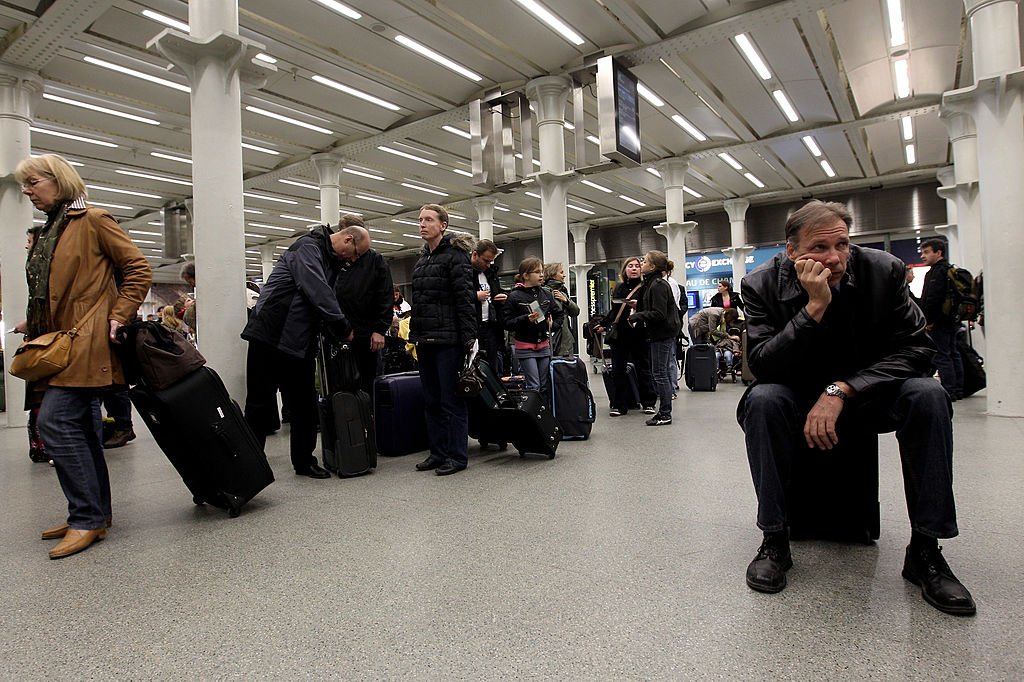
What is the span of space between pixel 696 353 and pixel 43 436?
9120 mm

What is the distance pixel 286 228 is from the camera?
2445 cm

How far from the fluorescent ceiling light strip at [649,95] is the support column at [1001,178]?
19.2 feet

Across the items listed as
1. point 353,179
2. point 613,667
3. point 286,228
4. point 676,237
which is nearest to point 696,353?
point 676,237

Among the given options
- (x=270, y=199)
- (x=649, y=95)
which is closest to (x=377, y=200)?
(x=270, y=199)

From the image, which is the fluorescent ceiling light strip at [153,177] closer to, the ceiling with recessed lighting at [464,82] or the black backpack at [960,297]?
the ceiling with recessed lighting at [464,82]

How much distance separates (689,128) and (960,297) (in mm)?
8592

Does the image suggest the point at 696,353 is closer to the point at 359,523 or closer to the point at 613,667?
the point at 359,523

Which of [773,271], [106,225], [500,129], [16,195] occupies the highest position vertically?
[500,129]

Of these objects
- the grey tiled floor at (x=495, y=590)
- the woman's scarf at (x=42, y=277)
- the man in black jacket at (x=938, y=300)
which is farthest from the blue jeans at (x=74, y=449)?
the man in black jacket at (x=938, y=300)

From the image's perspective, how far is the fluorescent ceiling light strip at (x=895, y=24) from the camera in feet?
30.6

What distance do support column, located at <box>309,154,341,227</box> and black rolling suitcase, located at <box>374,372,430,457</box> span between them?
A: 10533mm

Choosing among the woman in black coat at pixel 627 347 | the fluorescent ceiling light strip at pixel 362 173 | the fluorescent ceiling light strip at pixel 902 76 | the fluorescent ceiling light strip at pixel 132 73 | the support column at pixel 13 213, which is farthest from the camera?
the fluorescent ceiling light strip at pixel 362 173

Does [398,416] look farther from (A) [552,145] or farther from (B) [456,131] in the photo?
(B) [456,131]

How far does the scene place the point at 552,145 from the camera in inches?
438
